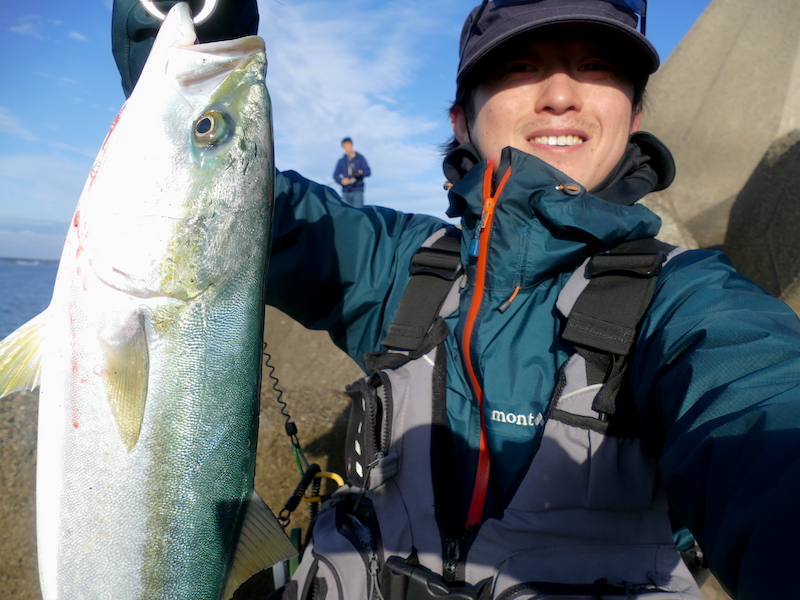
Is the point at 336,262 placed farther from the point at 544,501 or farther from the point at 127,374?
the point at 544,501

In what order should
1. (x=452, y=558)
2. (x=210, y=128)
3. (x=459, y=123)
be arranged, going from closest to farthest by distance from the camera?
(x=210, y=128) < (x=452, y=558) < (x=459, y=123)

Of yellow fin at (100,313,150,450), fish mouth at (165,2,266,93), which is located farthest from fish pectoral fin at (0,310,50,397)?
fish mouth at (165,2,266,93)

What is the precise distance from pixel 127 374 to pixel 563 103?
5.75 ft

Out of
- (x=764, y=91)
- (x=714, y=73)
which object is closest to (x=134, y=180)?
(x=764, y=91)

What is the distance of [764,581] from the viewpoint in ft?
2.77

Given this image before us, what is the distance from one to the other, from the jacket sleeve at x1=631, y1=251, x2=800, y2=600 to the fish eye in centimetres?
137

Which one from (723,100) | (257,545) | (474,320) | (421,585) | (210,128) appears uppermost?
(723,100)

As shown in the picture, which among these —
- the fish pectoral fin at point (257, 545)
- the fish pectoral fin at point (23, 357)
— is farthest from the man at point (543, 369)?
the fish pectoral fin at point (23, 357)

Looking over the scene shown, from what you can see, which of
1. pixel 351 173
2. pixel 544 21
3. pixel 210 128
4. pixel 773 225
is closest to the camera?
pixel 210 128

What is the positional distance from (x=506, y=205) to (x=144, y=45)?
1449 mm

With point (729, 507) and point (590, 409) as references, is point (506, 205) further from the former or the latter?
point (729, 507)

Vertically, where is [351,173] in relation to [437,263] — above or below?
above

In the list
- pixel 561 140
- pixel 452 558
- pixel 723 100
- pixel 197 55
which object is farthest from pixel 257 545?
pixel 723 100

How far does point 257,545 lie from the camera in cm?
143
